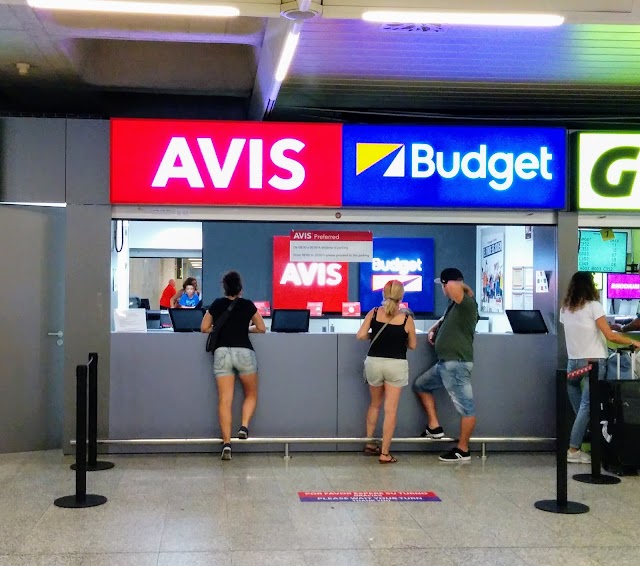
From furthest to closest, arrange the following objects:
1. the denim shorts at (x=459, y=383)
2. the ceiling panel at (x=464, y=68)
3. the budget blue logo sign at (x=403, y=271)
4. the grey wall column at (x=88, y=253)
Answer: the budget blue logo sign at (x=403, y=271), the grey wall column at (x=88, y=253), the denim shorts at (x=459, y=383), the ceiling panel at (x=464, y=68)

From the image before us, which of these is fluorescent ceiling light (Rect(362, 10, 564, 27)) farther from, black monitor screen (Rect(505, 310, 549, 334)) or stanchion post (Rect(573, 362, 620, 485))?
black monitor screen (Rect(505, 310, 549, 334))

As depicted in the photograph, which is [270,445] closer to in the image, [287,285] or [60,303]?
[60,303]

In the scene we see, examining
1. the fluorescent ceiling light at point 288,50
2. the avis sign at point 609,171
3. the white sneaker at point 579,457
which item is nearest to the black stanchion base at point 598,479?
the white sneaker at point 579,457

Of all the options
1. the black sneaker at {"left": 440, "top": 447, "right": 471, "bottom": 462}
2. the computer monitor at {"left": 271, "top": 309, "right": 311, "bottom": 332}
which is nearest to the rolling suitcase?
the black sneaker at {"left": 440, "top": 447, "right": 471, "bottom": 462}

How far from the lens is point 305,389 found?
8.02 metres

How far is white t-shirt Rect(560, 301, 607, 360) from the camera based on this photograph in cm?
750

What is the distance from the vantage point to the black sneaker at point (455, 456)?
764cm

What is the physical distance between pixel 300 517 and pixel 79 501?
1.51 meters

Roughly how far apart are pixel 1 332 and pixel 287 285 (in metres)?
5.59

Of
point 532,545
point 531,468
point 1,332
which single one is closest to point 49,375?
point 1,332

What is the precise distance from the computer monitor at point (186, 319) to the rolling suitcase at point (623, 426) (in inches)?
143

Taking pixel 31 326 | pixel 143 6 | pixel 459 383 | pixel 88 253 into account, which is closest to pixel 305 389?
pixel 459 383

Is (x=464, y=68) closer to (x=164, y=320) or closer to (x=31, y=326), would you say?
(x=31, y=326)

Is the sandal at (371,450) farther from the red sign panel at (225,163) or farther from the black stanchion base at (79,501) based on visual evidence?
the black stanchion base at (79,501)
